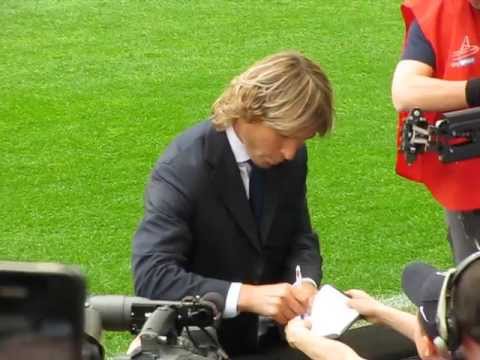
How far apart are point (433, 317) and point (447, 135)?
124 cm

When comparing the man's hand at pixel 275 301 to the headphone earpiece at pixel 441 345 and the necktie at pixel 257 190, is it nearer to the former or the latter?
the necktie at pixel 257 190

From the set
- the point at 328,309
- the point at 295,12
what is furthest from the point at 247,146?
the point at 295,12

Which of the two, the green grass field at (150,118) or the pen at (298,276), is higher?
the pen at (298,276)

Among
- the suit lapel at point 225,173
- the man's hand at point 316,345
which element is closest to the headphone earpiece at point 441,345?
the man's hand at point 316,345

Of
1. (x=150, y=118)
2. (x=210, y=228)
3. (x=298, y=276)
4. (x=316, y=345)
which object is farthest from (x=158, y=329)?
(x=150, y=118)

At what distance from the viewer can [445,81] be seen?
11.7 feet

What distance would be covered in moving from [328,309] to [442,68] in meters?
1.09

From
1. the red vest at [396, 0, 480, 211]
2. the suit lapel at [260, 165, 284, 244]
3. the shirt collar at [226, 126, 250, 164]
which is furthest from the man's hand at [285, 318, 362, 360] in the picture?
the red vest at [396, 0, 480, 211]

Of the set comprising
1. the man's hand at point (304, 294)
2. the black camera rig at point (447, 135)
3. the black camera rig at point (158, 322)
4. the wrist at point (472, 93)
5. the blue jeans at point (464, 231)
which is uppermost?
the wrist at point (472, 93)

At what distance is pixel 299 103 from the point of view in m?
2.97

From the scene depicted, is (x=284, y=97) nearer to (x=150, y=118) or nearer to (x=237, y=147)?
(x=237, y=147)

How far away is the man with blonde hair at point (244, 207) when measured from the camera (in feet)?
9.83

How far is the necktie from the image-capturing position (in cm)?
320

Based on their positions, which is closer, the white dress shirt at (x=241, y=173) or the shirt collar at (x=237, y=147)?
the white dress shirt at (x=241, y=173)
